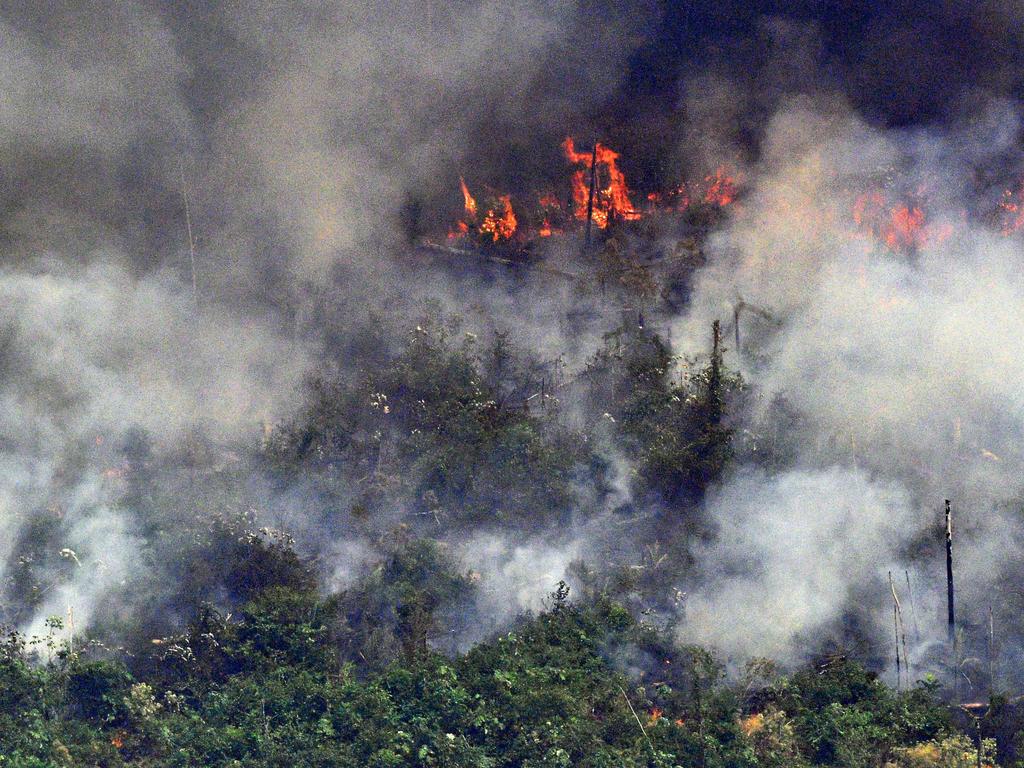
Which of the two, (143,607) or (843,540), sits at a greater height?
(843,540)

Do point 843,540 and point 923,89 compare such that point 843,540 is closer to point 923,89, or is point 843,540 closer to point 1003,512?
point 1003,512

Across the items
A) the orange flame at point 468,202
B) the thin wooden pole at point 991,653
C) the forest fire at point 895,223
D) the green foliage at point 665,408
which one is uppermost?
the orange flame at point 468,202

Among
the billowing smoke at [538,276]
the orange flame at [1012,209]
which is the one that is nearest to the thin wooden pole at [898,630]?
the billowing smoke at [538,276]

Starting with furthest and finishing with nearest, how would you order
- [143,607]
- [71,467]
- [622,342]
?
[622,342], [71,467], [143,607]

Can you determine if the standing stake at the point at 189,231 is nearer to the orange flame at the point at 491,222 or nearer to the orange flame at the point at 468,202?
the orange flame at the point at 491,222

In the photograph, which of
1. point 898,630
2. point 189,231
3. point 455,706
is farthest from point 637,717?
point 189,231

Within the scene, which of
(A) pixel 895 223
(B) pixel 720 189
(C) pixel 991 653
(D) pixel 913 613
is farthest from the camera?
(B) pixel 720 189

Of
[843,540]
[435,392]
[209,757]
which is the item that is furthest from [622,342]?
[209,757]

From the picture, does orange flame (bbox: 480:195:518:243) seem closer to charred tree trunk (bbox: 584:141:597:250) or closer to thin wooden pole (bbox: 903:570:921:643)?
charred tree trunk (bbox: 584:141:597:250)

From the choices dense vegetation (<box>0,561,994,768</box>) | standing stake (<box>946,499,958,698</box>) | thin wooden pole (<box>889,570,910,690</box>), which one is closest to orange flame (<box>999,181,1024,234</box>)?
standing stake (<box>946,499,958,698</box>)

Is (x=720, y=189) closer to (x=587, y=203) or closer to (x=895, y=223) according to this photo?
(x=587, y=203)

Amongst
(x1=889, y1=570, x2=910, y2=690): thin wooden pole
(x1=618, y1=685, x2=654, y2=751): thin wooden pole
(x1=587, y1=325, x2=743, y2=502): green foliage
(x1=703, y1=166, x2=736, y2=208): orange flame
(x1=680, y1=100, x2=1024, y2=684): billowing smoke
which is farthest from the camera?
(x1=703, y1=166, x2=736, y2=208): orange flame
